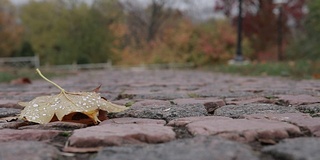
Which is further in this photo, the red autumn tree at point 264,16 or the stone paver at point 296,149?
the red autumn tree at point 264,16

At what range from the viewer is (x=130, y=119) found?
149 cm

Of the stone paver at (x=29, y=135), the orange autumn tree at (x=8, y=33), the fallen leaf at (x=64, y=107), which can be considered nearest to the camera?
the stone paver at (x=29, y=135)

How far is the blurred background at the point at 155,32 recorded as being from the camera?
1628 centimetres

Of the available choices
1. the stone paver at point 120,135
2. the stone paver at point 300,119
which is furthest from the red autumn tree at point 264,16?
the stone paver at point 120,135

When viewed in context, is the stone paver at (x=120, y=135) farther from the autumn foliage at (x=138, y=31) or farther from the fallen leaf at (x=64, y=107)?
the autumn foliage at (x=138, y=31)

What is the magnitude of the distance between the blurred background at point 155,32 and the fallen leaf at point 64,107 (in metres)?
9.61

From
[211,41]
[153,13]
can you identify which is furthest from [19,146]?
[153,13]

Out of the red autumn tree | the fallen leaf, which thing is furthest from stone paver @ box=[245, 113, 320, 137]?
the red autumn tree

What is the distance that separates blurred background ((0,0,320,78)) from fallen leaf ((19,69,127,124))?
9609 millimetres

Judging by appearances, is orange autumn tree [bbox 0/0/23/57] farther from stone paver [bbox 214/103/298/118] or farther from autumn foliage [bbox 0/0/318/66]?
stone paver [bbox 214/103/298/118]

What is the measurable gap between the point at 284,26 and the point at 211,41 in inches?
137

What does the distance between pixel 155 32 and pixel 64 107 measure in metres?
27.1

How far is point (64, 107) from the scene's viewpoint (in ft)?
4.72

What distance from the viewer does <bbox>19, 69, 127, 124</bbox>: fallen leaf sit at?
4.58 feet
